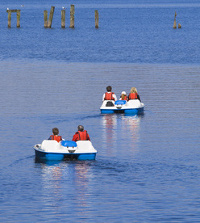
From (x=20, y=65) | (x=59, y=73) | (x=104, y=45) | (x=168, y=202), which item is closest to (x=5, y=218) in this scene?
(x=168, y=202)

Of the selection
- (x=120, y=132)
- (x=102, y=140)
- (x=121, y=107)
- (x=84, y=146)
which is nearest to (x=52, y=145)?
(x=84, y=146)

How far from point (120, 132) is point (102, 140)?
242 cm

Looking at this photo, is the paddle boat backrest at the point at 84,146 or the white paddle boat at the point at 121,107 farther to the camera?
the white paddle boat at the point at 121,107

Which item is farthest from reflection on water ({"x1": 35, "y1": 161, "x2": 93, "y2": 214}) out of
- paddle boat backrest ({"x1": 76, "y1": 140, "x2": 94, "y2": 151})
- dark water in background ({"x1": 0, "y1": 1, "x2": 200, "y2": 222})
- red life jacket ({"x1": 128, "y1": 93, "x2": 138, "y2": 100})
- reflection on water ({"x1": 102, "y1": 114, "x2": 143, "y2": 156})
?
red life jacket ({"x1": 128, "y1": 93, "x2": 138, "y2": 100})

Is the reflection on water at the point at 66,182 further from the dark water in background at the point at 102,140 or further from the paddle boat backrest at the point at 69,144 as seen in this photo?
the paddle boat backrest at the point at 69,144

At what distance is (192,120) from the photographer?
38.9 meters

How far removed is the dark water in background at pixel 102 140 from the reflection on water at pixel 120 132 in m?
0.05

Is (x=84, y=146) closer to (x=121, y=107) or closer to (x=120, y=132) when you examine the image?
(x=120, y=132)

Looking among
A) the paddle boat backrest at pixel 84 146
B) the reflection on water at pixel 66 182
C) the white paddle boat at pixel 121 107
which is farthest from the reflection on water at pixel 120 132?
the reflection on water at pixel 66 182

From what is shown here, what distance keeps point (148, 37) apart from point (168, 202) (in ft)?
297

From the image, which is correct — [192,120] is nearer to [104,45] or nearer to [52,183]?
[52,183]

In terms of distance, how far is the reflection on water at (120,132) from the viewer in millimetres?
31938

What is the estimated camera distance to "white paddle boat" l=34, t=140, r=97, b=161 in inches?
1096

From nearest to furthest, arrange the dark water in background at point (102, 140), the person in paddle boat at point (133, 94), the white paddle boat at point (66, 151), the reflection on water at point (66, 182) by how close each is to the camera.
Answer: the dark water in background at point (102, 140)
the reflection on water at point (66, 182)
the white paddle boat at point (66, 151)
the person in paddle boat at point (133, 94)
